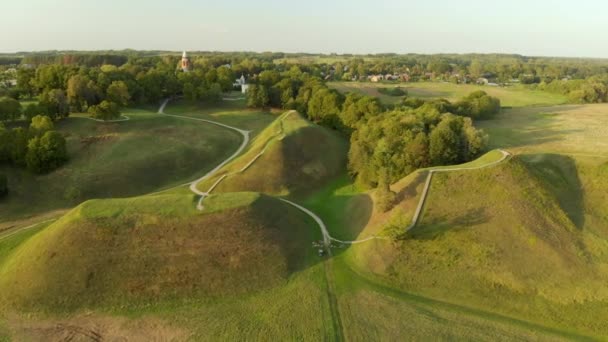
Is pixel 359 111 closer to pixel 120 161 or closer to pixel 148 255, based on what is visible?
pixel 120 161

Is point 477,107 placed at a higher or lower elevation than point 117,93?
lower

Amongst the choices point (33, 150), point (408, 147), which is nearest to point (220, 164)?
point (33, 150)

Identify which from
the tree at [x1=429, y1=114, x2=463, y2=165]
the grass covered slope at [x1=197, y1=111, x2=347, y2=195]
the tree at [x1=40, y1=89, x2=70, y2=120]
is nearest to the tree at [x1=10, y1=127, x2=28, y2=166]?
the tree at [x1=40, y1=89, x2=70, y2=120]

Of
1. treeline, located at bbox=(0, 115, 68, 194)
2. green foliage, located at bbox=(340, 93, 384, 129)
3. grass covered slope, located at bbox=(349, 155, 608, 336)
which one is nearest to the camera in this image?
grass covered slope, located at bbox=(349, 155, 608, 336)

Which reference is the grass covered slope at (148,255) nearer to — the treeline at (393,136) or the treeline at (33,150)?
the treeline at (393,136)

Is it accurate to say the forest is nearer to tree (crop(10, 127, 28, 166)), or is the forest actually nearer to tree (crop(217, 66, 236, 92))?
tree (crop(10, 127, 28, 166))

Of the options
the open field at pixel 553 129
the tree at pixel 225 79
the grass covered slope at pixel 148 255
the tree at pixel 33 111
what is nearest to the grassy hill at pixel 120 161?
the tree at pixel 33 111

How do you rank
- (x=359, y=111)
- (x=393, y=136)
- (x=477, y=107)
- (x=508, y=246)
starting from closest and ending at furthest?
(x=508, y=246)
(x=393, y=136)
(x=359, y=111)
(x=477, y=107)
